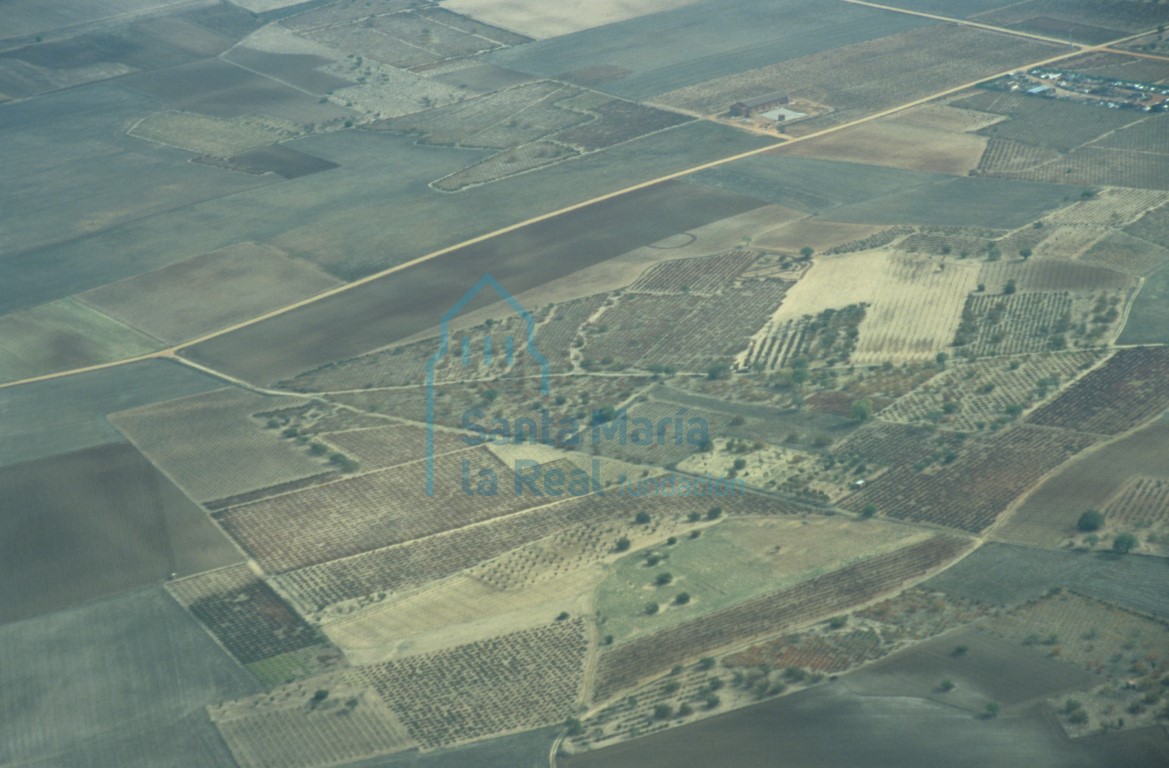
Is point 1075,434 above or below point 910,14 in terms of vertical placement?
below

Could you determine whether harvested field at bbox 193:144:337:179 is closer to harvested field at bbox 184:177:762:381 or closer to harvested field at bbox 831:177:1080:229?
harvested field at bbox 184:177:762:381

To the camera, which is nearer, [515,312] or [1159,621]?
[1159,621]

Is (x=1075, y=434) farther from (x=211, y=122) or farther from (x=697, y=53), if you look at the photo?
(x=211, y=122)

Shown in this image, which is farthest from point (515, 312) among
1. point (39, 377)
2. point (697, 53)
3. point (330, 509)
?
point (697, 53)

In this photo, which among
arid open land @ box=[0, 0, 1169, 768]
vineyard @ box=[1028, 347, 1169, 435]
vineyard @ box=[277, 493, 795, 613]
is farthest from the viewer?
vineyard @ box=[1028, 347, 1169, 435]

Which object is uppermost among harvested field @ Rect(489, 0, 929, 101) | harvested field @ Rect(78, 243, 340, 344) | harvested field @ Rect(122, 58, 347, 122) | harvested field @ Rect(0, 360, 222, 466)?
harvested field @ Rect(489, 0, 929, 101)

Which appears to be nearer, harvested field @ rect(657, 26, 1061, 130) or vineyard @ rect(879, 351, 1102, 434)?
vineyard @ rect(879, 351, 1102, 434)

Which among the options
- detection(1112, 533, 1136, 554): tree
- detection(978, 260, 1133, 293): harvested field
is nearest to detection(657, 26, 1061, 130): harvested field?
detection(978, 260, 1133, 293): harvested field

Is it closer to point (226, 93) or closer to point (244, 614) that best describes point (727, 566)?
point (244, 614)
